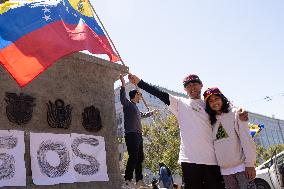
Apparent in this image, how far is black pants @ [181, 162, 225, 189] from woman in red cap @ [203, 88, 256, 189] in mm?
118

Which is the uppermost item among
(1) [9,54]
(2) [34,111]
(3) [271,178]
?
(1) [9,54]

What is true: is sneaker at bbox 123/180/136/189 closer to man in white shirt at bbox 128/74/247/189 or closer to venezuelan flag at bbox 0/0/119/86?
venezuelan flag at bbox 0/0/119/86

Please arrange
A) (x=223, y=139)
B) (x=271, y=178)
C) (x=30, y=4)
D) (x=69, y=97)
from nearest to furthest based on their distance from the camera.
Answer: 1. (x=223, y=139)
2. (x=30, y=4)
3. (x=69, y=97)
4. (x=271, y=178)

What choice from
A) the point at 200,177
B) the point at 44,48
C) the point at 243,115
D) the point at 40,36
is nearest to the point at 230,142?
the point at 243,115

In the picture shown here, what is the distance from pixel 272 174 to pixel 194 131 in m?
8.76

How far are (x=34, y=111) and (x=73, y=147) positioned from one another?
0.88 m

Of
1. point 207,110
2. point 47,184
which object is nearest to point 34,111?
point 47,184

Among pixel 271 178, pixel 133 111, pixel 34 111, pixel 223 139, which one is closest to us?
pixel 223 139

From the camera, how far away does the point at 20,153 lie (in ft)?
18.3

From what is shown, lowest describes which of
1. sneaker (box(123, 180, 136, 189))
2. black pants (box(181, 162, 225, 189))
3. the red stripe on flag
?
black pants (box(181, 162, 225, 189))

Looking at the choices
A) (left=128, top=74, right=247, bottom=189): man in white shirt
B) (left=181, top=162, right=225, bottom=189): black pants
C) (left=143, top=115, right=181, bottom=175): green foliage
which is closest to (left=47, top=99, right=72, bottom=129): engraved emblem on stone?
(left=128, top=74, right=247, bottom=189): man in white shirt

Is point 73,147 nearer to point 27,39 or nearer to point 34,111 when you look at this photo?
point 34,111

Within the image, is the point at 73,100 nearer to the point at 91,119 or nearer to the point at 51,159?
the point at 91,119

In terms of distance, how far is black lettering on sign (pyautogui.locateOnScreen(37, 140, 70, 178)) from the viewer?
5809mm
